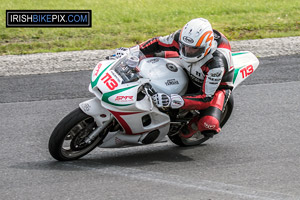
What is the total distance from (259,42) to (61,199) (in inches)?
305

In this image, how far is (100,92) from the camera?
5.82m

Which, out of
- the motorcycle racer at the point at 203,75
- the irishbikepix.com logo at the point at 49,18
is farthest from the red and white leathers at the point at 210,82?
the irishbikepix.com logo at the point at 49,18

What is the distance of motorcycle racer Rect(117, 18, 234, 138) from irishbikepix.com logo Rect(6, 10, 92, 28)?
7.92 metres

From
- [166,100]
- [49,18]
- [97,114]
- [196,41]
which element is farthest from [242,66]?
[49,18]

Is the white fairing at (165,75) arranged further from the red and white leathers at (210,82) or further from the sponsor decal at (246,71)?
the sponsor decal at (246,71)

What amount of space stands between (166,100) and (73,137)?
1.03 meters

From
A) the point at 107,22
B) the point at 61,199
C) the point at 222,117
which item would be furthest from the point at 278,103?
the point at 107,22

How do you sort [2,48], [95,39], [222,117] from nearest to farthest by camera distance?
[222,117] < [2,48] < [95,39]

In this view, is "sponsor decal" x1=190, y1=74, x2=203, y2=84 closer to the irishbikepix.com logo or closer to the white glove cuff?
the white glove cuff

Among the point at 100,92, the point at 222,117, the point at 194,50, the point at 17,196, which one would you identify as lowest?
the point at 17,196

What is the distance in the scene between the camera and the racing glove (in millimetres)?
5762

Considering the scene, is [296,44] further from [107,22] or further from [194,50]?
[194,50]

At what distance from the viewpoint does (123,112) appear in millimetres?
5789

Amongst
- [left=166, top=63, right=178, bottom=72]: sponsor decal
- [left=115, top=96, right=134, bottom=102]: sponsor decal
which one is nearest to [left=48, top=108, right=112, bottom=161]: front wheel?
[left=115, top=96, right=134, bottom=102]: sponsor decal
